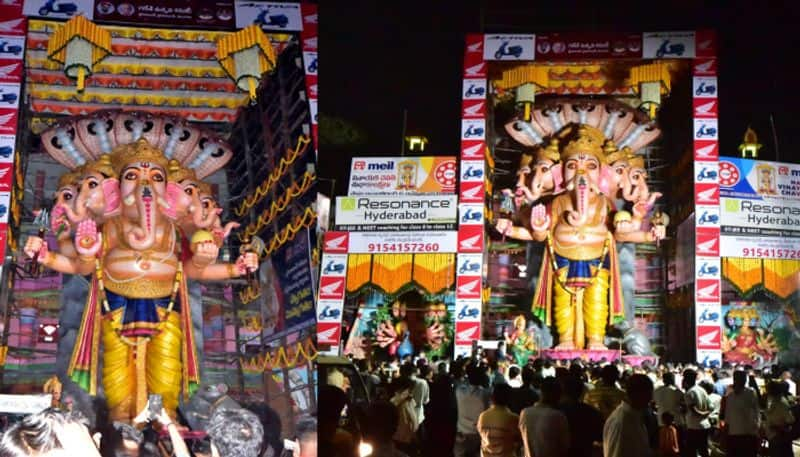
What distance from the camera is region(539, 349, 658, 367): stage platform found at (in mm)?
28344

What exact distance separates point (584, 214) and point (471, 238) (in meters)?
3.94

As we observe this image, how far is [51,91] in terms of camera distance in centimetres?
1130

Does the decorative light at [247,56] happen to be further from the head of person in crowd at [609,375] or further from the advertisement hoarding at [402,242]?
the advertisement hoarding at [402,242]

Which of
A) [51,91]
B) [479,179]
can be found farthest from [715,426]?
[479,179]

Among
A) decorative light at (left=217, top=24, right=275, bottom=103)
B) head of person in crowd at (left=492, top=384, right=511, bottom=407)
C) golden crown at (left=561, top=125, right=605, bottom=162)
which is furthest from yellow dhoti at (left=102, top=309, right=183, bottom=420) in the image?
golden crown at (left=561, top=125, right=605, bottom=162)

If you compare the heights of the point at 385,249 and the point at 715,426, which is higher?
the point at 385,249

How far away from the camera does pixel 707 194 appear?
87.8 ft

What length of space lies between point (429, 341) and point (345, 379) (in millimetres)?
21304

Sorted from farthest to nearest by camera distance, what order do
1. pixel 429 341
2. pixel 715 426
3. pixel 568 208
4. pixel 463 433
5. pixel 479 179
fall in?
pixel 429 341, pixel 568 208, pixel 479 179, pixel 715 426, pixel 463 433

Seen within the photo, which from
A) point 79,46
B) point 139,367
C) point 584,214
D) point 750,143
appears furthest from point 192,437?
point 750,143

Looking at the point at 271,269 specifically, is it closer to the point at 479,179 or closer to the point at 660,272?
the point at 479,179

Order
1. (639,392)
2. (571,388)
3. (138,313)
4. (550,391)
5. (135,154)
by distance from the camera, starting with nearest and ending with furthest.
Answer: (639,392) < (550,391) < (571,388) < (135,154) < (138,313)

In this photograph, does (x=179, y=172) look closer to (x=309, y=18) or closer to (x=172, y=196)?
(x=172, y=196)

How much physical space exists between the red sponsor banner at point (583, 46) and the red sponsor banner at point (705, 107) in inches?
79.6
